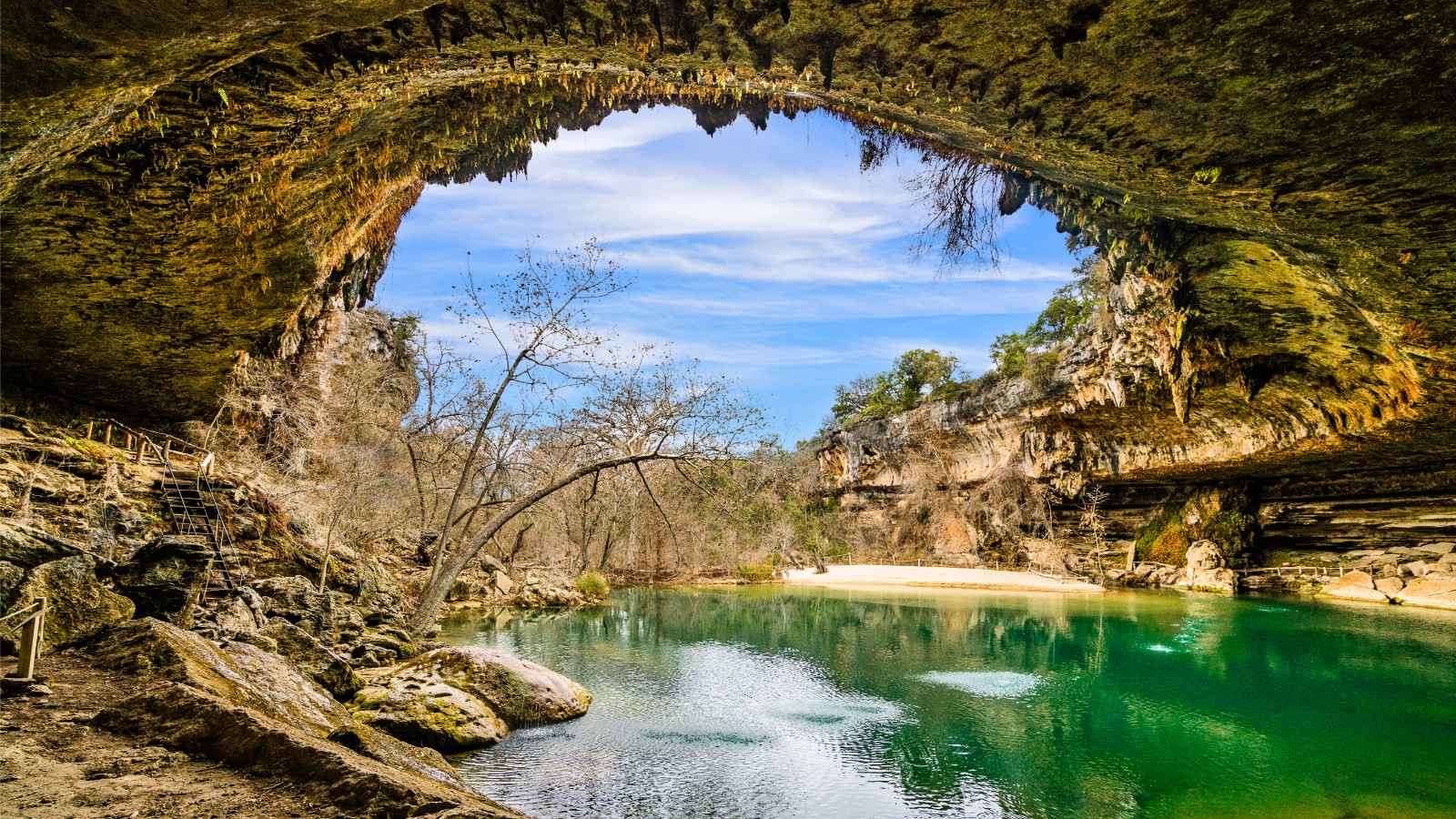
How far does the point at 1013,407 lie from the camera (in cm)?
2606

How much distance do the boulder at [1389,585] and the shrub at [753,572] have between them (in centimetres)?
1946

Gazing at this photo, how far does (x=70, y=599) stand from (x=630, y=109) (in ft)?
20.9

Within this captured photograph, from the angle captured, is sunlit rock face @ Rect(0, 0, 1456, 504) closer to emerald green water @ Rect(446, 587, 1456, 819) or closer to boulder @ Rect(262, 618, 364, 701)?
boulder @ Rect(262, 618, 364, 701)

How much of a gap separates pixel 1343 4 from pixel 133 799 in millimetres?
5857

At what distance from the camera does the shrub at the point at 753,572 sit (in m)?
28.2

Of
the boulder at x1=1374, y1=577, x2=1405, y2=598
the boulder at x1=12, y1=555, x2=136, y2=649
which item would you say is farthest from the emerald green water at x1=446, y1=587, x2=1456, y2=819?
the boulder at x1=1374, y1=577, x2=1405, y2=598

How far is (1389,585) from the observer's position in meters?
18.9

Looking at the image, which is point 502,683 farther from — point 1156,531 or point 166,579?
point 1156,531

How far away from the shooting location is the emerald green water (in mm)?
5934

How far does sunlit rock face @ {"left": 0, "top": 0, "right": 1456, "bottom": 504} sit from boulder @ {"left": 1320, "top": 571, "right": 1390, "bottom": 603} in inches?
547

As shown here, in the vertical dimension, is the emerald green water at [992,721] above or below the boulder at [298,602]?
below

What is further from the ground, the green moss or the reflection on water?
the green moss

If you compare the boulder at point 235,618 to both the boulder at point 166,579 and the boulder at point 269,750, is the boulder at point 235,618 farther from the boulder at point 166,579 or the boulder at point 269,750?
the boulder at point 269,750

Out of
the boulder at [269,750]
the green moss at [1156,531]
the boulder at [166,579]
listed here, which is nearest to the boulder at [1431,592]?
the green moss at [1156,531]
